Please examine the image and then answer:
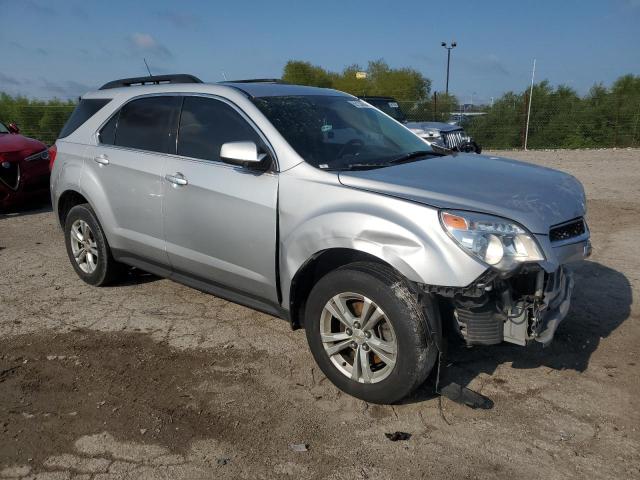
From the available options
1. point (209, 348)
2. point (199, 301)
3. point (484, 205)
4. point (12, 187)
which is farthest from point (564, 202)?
point (12, 187)

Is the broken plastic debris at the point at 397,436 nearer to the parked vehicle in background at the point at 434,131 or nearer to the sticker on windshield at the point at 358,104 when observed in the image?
the sticker on windshield at the point at 358,104

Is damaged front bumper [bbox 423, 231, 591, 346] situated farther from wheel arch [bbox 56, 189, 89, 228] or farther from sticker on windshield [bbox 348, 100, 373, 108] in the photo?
wheel arch [bbox 56, 189, 89, 228]

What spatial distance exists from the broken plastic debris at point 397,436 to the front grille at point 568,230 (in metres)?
1.30

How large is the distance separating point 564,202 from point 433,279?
39.9 inches

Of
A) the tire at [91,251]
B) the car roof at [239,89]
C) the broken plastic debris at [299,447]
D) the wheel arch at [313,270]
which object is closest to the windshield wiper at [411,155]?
the wheel arch at [313,270]

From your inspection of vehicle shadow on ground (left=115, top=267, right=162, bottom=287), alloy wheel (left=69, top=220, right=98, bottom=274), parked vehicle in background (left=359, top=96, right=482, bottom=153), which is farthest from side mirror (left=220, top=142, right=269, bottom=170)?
parked vehicle in background (left=359, top=96, right=482, bottom=153)

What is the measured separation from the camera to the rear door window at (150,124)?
4.55 m

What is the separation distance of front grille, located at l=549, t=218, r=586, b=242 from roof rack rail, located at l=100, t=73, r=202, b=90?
294cm

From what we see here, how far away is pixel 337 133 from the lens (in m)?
4.12

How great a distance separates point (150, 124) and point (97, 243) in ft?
4.10

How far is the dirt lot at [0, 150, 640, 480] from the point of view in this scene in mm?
2936

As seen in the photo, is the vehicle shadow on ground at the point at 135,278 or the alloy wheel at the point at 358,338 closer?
the alloy wheel at the point at 358,338

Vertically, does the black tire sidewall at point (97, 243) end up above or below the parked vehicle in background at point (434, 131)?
below

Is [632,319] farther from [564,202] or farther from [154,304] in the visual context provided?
[154,304]
